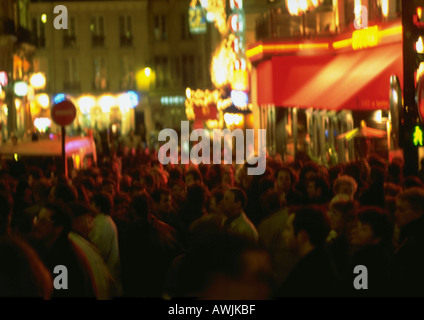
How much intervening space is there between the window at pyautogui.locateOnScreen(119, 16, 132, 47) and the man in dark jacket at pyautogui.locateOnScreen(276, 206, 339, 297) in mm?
63174

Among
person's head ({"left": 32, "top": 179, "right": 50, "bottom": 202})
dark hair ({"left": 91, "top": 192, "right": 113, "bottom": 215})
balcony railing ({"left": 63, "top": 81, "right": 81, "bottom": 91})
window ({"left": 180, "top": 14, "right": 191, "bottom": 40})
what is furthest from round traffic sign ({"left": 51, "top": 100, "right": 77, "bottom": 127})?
window ({"left": 180, "top": 14, "right": 191, "bottom": 40})

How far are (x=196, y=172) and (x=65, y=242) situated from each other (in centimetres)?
613

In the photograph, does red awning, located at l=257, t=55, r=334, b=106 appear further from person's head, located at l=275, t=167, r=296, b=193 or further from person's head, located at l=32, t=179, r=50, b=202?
person's head, located at l=32, t=179, r=50, b=202

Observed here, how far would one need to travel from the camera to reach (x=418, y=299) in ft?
18.0

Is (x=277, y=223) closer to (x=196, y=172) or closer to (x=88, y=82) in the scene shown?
(x=196, y=172)

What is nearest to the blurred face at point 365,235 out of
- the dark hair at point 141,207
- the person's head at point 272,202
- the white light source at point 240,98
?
the person's head at point 272,202

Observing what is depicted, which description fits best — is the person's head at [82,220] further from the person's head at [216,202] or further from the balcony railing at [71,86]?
the balcony railing at [71,86]

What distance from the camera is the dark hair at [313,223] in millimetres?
5641

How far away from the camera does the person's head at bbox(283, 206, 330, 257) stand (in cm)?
562

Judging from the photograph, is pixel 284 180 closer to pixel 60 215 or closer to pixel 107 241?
pixel 107 241

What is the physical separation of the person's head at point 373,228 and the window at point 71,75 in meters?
62.4

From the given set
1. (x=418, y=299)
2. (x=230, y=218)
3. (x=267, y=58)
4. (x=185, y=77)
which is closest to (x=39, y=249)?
(x=230, y=218)

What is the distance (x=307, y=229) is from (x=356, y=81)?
1302cm

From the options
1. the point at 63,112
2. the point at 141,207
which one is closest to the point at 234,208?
the point at 141,207
